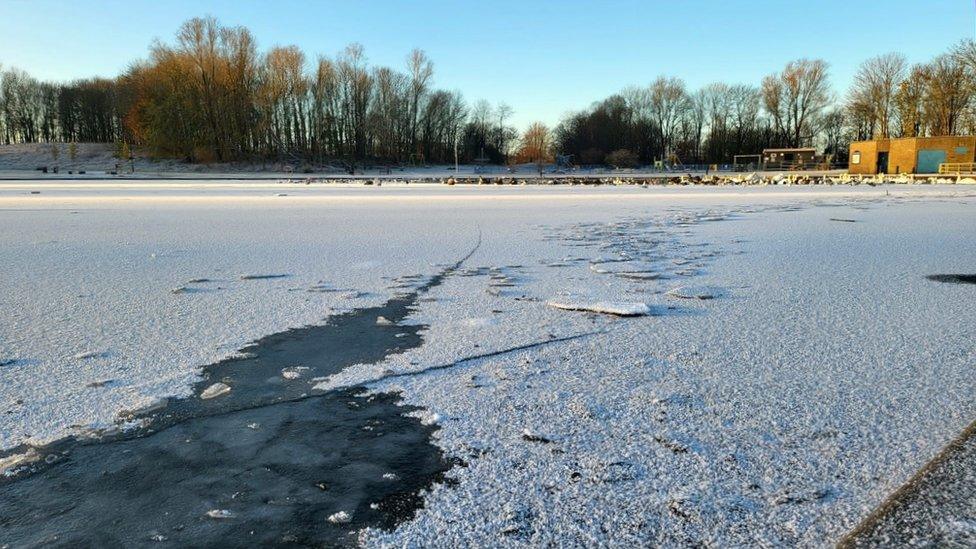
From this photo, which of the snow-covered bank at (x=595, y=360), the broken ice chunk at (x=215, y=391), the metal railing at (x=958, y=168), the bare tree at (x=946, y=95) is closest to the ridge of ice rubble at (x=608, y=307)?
the snow-covered bank at (x=595, y=360)

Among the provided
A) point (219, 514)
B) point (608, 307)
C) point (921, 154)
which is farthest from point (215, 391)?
point (921, 154)

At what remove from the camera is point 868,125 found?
6119 cm

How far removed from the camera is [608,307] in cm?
437

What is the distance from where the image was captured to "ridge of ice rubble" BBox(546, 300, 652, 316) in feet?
14.0

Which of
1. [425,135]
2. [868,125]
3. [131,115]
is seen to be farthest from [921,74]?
[131,115]

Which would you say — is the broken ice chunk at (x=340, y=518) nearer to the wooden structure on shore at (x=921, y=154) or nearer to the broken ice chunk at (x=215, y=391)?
the broken ice chunk at (x=215, y=391)

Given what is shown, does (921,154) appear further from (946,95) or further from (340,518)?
(340,518)

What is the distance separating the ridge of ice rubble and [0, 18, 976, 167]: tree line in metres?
54.7

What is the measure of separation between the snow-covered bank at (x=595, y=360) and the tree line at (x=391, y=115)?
53.6 metres

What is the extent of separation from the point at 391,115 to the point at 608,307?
71.8 metres

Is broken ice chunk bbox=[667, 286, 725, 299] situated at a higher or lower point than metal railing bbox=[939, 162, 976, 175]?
lower

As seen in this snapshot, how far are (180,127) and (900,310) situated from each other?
64.9m

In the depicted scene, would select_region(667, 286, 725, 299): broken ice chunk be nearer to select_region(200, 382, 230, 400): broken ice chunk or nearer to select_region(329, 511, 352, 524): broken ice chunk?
select_region(200, 382, 230, 400): broken ice chunk

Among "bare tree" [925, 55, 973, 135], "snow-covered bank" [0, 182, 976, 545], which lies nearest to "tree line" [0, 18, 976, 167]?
"bare tree" [925, 55, 973, 135]
